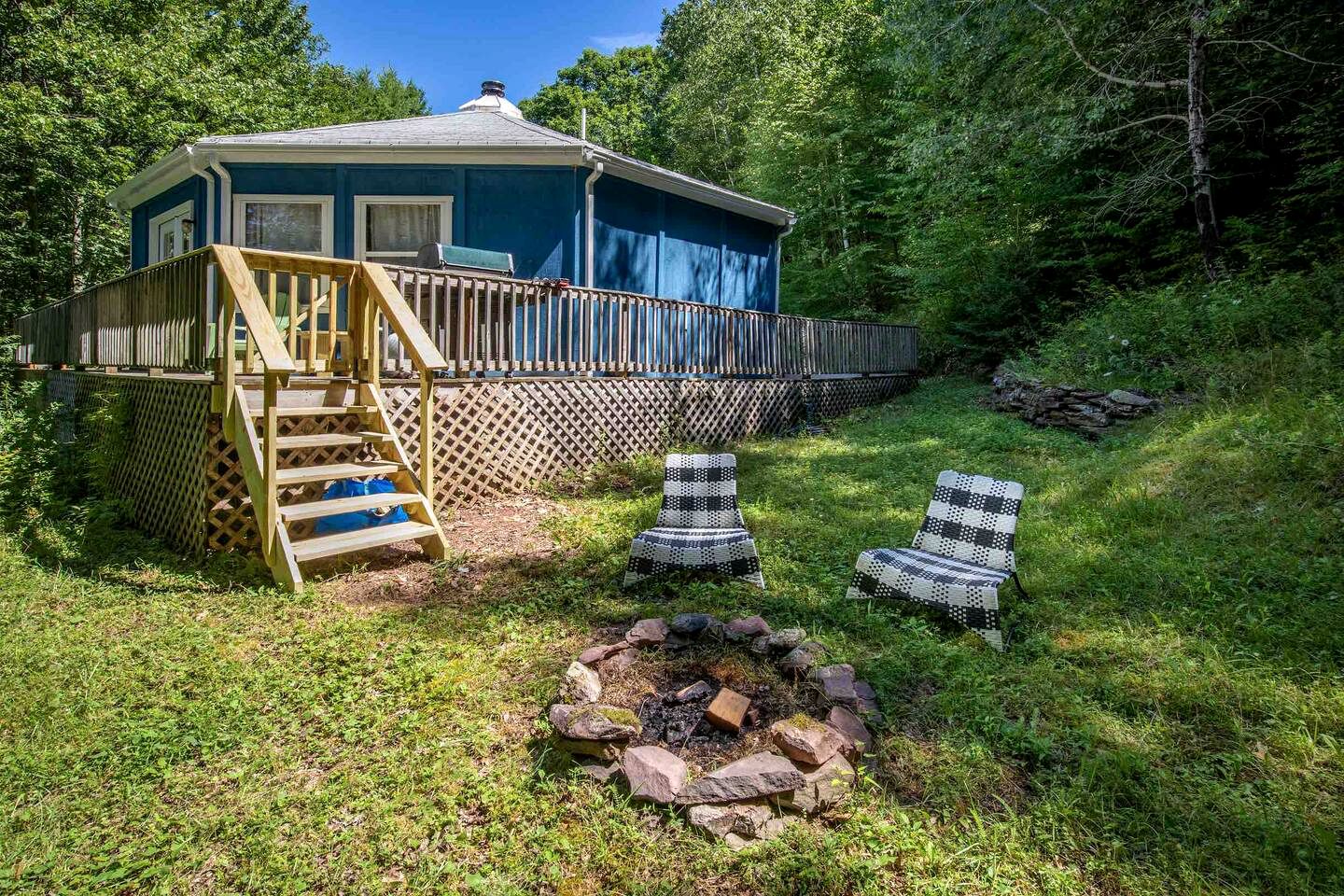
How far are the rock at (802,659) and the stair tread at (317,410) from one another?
333 centimetres

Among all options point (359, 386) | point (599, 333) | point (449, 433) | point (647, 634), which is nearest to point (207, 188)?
point (599, 333)

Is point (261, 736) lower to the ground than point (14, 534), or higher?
lower

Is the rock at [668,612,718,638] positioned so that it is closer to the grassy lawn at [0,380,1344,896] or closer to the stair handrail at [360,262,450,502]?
the grassy lawn at [0,380,1344,896]

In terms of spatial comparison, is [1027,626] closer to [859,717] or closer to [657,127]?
[859,717]

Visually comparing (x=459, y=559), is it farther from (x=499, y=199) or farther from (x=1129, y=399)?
(x=1129, y=399)

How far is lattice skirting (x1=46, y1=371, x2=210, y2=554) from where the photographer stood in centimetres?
442

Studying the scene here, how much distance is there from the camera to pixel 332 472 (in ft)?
13.8

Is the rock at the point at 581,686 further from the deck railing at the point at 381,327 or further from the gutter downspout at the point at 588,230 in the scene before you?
the gutter downspout at the point at 588,230

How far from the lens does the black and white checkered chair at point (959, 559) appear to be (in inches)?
128

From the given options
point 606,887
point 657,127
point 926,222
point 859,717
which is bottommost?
point 606,887

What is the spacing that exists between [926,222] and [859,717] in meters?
17.0

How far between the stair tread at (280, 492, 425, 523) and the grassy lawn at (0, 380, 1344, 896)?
468 mm

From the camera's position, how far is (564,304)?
22.6ft

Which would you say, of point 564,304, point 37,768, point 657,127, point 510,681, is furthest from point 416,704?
point 657,127
